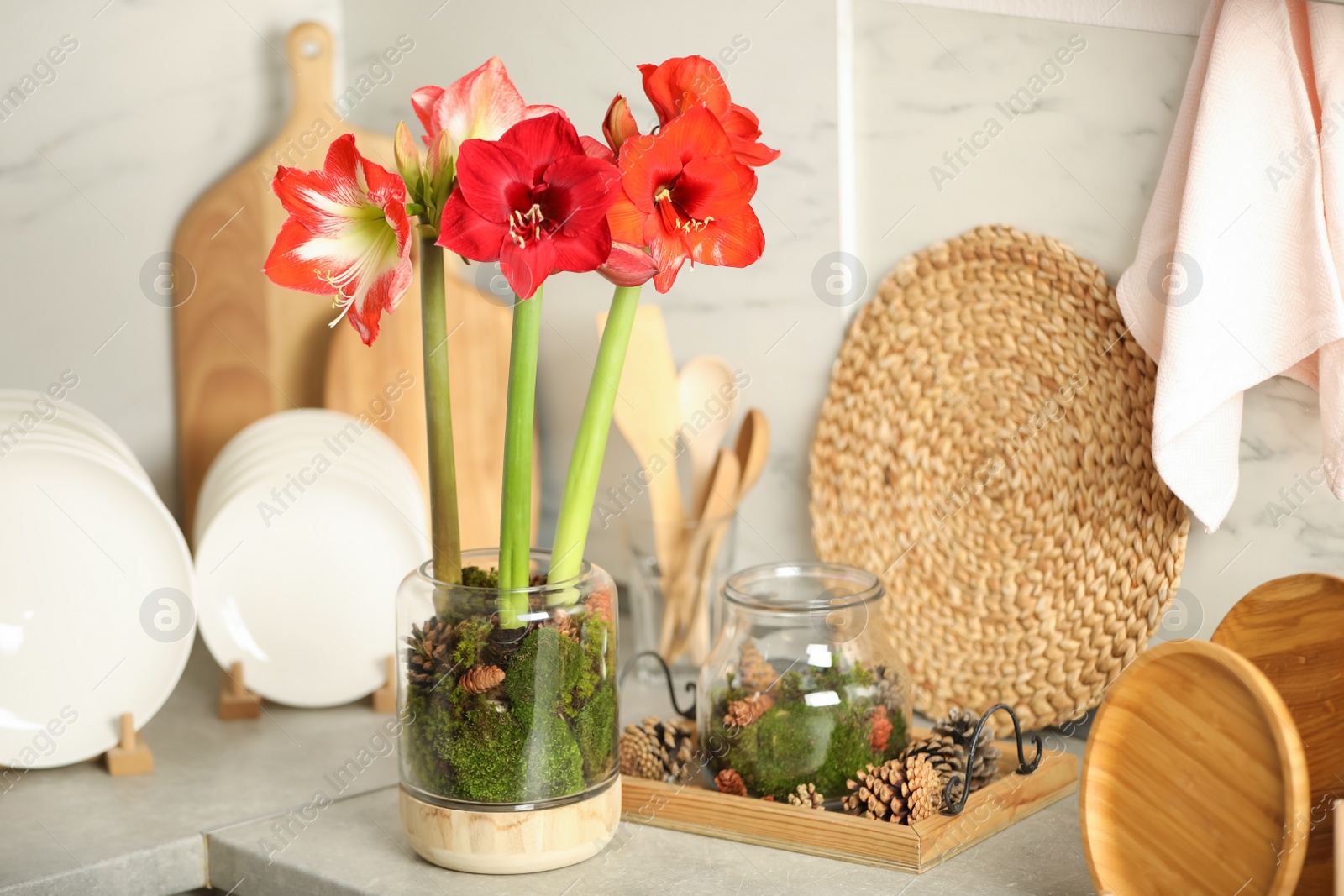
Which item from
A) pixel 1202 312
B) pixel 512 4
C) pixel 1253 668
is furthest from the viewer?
pixel 512 4

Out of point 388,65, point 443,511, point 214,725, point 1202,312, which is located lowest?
point 214,725

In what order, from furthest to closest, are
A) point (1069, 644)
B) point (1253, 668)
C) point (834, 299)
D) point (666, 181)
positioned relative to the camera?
point (834, 299) → point (1069, 644) → point (666, 181) → point (1253, 668)

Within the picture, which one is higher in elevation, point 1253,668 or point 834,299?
point 834,299

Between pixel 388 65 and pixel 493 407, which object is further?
pixel 388 65

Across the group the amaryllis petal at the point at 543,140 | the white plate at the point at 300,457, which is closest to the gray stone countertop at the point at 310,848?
the white plate at the point at 300,457

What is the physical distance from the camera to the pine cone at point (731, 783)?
2.86ft

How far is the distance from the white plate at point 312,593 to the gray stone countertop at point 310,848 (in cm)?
7

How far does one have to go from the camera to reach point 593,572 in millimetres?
850

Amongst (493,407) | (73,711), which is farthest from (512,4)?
(73,711)

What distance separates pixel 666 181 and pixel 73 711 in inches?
25.9

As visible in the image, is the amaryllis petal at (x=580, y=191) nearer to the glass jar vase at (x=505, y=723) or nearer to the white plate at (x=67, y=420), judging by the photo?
the glass jar vase at (x=505, y=723)

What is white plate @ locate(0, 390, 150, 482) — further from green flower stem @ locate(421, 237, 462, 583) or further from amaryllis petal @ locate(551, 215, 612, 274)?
amaryllis petal @ locate(551, 215, 612, 274)

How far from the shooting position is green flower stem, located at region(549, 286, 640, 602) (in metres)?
0.78

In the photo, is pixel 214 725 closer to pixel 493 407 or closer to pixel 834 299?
pixel 493 407
